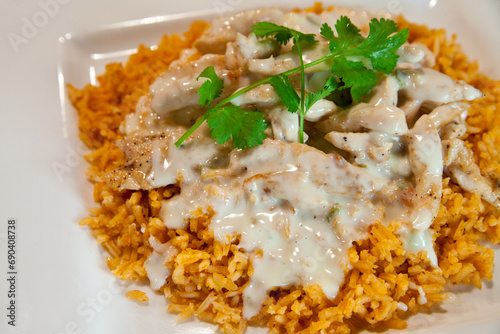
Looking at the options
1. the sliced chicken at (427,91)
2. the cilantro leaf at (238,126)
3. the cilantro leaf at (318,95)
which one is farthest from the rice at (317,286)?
the cilantro leaf at (318,95)

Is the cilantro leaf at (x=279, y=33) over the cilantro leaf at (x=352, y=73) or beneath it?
over

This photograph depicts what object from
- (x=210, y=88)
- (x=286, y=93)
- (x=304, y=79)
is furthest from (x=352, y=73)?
(x=210, y=88)

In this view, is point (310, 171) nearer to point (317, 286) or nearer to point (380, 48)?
point (317, 286)

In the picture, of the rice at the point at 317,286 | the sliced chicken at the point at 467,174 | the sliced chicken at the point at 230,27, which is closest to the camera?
the rice at the point at 317,286

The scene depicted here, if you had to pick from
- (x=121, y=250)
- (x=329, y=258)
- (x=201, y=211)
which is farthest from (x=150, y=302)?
(x=329, y=258)

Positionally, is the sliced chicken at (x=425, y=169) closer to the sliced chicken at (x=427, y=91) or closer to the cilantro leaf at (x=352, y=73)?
the sliced chicken at (x=427, y=91)

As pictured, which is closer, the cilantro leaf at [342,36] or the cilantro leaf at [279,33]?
the cilantro leaf at [342,36]
